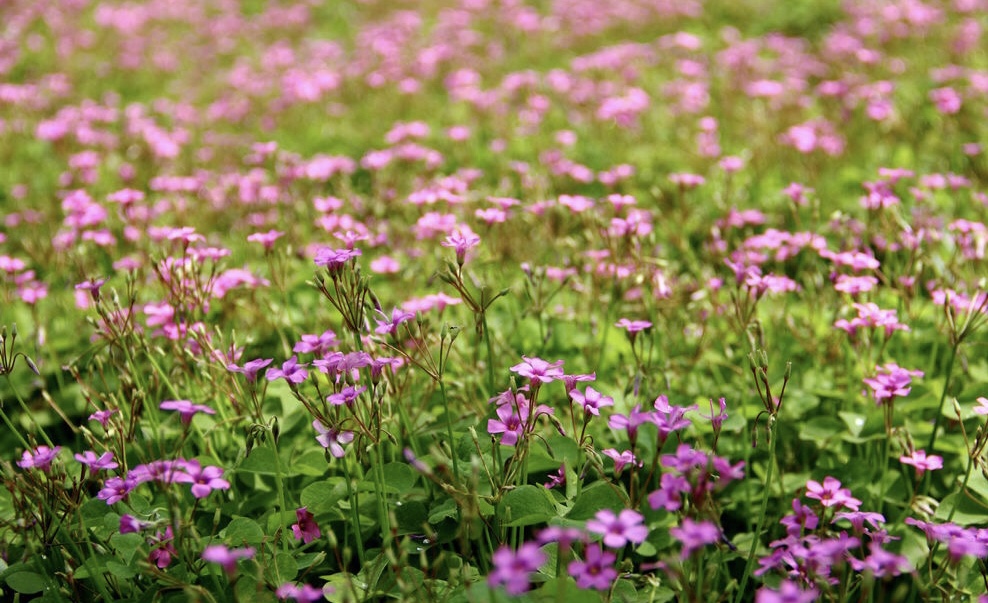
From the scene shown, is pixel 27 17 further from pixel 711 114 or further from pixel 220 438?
pixel 220 438

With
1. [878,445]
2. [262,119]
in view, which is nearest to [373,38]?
[262,119]

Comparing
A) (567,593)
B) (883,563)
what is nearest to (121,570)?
(567,593)

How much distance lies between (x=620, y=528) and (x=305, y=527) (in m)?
0.99

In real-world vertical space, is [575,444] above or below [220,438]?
above

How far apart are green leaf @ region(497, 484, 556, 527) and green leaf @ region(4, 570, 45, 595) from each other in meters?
1.18

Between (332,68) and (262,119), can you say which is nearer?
(262,119)

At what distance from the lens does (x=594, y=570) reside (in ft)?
5.46

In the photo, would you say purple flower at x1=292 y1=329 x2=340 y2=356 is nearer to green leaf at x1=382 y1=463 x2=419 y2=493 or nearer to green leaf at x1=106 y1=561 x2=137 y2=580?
green leaf at x1=382 y1=463 x2=419 y2=493

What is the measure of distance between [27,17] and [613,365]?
34.2 feet

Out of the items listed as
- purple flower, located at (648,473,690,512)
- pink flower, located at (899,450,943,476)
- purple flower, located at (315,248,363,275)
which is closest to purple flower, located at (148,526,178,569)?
purple flower, located at (315,248,363,275)

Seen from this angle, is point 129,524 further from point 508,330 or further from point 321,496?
point 508,330

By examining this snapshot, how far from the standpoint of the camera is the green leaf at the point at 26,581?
2168 mm

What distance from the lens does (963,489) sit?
236 cm

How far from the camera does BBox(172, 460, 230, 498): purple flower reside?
1875mm
